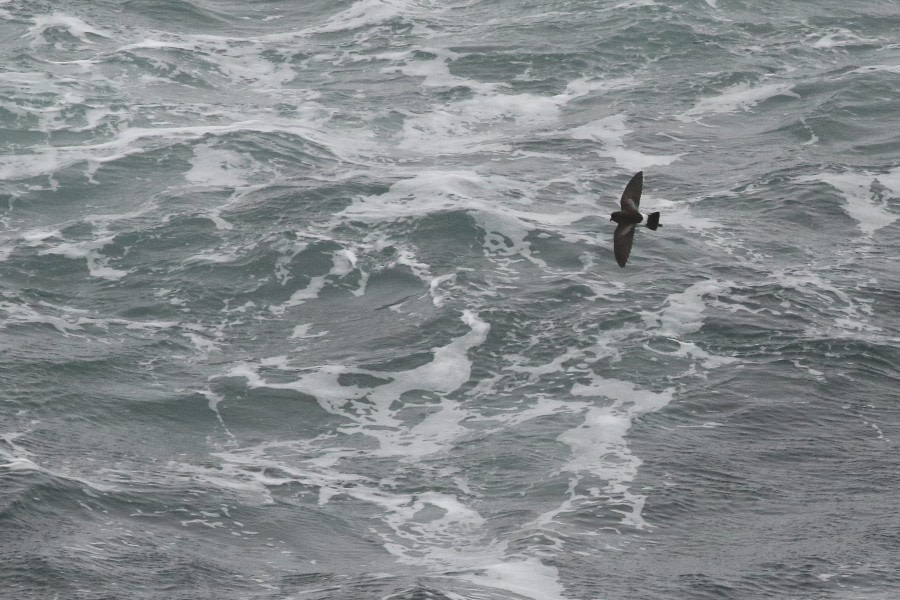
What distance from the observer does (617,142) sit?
6022 centimetres

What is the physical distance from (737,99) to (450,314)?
2241 cm

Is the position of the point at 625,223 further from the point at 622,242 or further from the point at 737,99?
the point at 737,99

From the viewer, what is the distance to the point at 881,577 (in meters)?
34.8

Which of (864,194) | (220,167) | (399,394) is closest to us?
(399,394)

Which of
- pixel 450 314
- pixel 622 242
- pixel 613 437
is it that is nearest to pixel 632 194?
pixel 622 242

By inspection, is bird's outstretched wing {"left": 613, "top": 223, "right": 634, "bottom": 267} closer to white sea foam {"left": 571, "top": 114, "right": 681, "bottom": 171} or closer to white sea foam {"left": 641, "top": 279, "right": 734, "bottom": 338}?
white sea foam {"left": 641, "top": 279, "right": 734, "bottom": 338}

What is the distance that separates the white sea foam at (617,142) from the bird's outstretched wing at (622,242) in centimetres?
2746

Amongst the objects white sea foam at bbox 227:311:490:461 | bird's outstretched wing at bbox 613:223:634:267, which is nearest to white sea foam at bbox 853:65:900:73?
white sea foam at bbox 227:311:490:461

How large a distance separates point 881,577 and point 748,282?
1518 cm

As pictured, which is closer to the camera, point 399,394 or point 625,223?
point 625,223

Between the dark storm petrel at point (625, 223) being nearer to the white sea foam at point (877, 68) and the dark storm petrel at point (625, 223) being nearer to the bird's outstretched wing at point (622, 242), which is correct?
the bird's outstretched wing at point (622, 242)

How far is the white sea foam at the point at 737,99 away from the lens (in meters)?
63.4

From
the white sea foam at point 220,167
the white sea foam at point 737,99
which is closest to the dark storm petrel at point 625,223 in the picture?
the white sea foam at point 220,167

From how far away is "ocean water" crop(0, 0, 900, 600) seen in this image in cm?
3634
